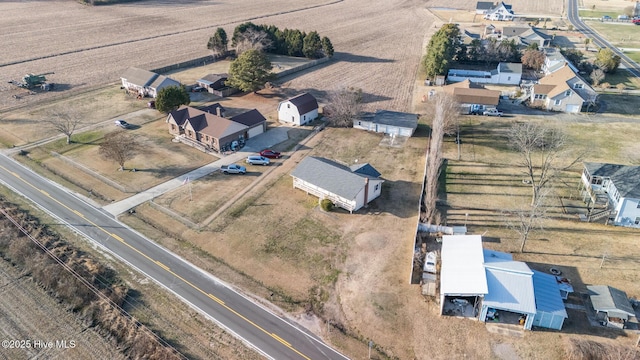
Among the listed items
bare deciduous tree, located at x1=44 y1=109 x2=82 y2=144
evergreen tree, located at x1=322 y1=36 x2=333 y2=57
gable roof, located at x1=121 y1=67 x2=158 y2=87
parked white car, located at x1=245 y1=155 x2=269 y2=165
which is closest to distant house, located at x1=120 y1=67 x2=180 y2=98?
gable roof, located at x1=121 y1=67 x2=158 y2=87

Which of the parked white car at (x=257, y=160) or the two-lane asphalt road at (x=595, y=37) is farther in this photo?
the two-lane asphalt road at (x=595, y=37)

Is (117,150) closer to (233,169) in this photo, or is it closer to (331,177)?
(233,169)

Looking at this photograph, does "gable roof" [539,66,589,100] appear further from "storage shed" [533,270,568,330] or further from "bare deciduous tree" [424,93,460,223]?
"storage shed" [533,270,568,330]

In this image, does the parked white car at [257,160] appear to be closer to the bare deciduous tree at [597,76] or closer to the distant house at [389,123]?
the distant house at [389,123]

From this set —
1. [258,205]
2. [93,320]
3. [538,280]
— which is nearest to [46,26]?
[258,205]

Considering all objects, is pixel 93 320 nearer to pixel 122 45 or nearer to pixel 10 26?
pixel 122 45

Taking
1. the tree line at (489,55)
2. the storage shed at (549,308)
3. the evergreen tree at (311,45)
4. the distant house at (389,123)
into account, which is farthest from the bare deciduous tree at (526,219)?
the evergreen tree at (311,45)
